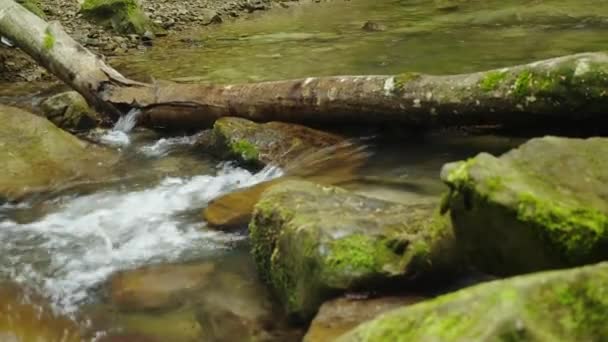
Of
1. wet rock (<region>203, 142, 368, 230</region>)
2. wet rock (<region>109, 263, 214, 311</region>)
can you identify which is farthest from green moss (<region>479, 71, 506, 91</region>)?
wet rock (<region>109, 263, 214, 311</region>)

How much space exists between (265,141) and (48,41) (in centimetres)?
432

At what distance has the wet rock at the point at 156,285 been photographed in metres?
4.50

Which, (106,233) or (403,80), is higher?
(403,80)

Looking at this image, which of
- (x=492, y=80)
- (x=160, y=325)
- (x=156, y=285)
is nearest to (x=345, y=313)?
(x=160, y=325)

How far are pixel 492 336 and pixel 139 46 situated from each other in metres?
14.7

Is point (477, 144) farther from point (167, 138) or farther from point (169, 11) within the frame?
point (169, 11)

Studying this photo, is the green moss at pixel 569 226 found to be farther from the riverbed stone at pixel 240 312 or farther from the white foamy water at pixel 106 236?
the white foamy water at pixel 106 236

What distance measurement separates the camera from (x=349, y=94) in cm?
699

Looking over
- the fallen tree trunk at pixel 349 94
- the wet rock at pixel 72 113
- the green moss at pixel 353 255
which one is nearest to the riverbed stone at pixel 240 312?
the green moss at pixel 353 255

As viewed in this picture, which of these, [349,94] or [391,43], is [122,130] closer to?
[349,94]

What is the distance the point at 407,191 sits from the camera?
5.73 meters

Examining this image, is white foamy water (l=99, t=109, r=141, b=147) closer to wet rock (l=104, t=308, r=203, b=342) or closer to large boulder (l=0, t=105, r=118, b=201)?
large boulder (l=0, t=105, r=118, b=201)

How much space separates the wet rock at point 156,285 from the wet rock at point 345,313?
129 centimetres

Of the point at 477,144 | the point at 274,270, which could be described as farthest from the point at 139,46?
the point at 274,270
